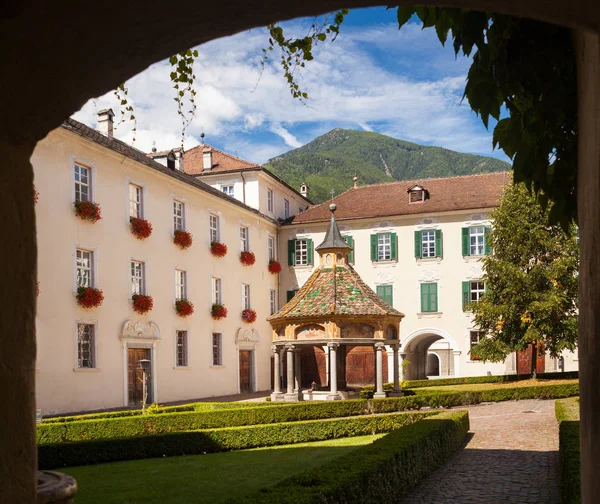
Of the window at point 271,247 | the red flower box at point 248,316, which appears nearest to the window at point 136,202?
the red flower box at point 248,316

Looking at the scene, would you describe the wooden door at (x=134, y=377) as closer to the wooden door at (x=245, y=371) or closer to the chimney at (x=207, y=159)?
the wooden door at (x=245, y=371)

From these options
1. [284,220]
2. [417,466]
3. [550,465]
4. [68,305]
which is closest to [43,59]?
[417,466]

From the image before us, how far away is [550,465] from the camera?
1317cm

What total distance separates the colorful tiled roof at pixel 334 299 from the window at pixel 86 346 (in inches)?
239

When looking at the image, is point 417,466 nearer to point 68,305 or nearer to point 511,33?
point 511,33

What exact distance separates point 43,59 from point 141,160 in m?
25.3

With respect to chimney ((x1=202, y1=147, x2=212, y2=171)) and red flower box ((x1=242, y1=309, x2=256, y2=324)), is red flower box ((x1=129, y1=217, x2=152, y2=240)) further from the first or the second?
chimney ((x1=202, y1=147, x2=212, y2=171))

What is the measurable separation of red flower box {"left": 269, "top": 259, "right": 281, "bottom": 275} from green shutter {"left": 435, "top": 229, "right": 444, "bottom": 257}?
842cm

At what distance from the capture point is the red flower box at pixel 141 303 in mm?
26422

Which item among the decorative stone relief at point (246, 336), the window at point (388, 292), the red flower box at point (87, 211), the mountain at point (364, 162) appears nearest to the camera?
the red flower box at point (87, 211)

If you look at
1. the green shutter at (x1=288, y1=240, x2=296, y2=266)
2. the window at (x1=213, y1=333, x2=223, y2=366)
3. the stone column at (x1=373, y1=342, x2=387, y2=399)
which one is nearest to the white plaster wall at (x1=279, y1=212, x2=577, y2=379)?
the green shutter at (x1=288, y1=240, x2=296, y2=266)

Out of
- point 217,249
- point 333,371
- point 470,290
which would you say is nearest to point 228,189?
point 217,249

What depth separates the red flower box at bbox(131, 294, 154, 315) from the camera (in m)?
26.4

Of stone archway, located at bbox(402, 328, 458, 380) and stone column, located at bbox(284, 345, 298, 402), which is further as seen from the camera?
stone archway, located at bbox(402, 328, 458, 380)
